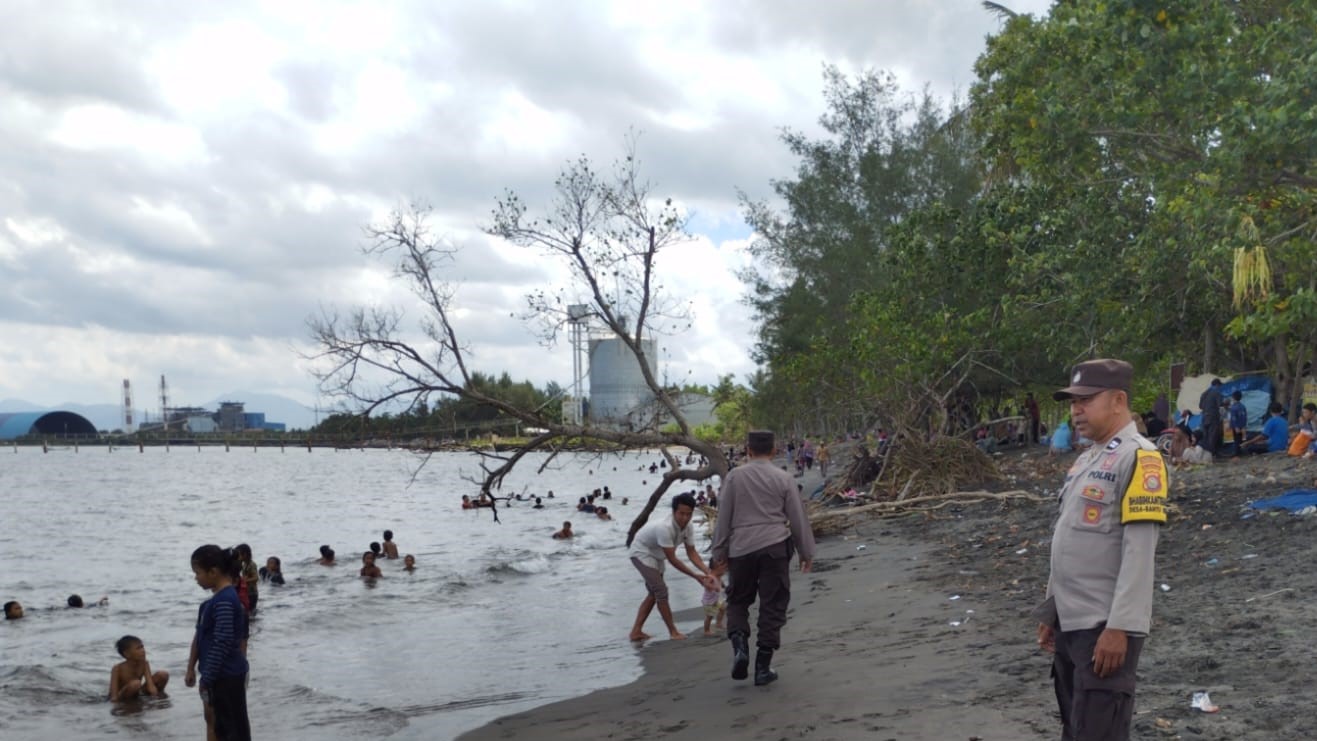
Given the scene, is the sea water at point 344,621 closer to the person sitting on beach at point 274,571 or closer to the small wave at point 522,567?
the small wave at point 522,567

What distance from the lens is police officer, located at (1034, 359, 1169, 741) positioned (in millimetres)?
3770

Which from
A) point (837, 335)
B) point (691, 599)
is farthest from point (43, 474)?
point (691, 599)

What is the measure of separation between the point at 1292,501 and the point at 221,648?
10.7m

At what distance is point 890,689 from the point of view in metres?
6.82

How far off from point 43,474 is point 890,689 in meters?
99.1

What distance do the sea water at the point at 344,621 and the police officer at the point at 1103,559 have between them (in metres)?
6.10

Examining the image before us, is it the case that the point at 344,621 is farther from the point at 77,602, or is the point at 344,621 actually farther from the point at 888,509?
the point at 888,509

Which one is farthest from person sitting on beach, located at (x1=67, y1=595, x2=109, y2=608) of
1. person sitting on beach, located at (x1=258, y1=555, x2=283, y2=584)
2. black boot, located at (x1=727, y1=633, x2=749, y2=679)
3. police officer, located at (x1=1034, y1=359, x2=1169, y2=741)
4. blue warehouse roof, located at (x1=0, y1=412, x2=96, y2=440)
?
blue warehouse roof, located at (x1=0, y1=412, x2=96, y2=440)

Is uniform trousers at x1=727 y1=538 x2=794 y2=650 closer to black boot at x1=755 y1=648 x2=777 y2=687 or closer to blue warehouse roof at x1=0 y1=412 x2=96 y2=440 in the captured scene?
black boot at x1=755 y1=648 x2=777 y2=687

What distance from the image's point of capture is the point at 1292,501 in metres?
11.7

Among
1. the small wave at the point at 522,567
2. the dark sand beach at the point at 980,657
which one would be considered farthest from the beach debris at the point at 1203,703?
the small wave at the point at 522,567

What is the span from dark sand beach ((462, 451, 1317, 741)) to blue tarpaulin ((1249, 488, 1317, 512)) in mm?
316

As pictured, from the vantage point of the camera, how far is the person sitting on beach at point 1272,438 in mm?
18922

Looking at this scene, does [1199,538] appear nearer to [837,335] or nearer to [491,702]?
[491,702]
